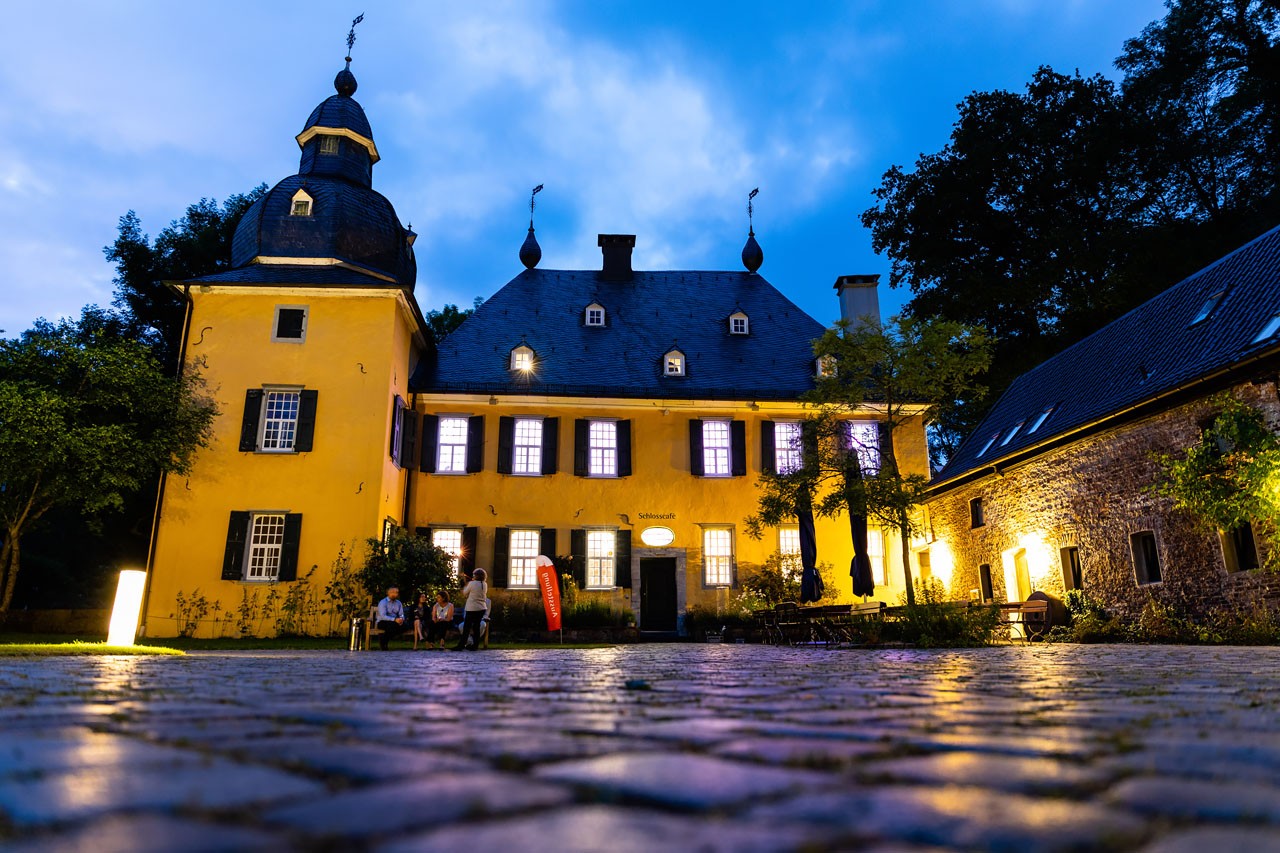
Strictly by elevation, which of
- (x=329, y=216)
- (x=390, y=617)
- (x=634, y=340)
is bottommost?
(x=390, y=617)

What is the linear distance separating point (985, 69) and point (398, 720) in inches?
5835

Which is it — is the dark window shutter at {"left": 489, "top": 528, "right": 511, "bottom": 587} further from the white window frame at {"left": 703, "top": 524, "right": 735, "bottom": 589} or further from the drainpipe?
the drainpipe

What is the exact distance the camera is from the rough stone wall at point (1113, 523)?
45.5 feet

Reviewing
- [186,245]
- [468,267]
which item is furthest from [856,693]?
[468,267]

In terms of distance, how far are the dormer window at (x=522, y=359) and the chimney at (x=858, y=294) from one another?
1025 cm

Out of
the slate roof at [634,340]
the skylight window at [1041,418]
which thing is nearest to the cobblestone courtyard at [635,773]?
the skylight window at [1041,418]

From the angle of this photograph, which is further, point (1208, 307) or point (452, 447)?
point (452, 447)

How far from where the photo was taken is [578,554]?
22.2 m

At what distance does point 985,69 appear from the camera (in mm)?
129125

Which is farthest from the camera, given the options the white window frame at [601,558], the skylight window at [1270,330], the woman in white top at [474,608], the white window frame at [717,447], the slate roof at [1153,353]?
the white window frame at [717,447]

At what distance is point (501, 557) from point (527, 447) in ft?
10.2

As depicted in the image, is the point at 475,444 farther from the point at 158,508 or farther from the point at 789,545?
the point at 789,545

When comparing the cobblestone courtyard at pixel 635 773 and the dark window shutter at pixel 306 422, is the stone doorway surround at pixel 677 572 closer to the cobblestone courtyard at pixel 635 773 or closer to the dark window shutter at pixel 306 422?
the dark window shutter at pixel 306 422

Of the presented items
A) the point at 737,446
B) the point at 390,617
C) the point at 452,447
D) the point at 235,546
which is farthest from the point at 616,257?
the point at 390,617
